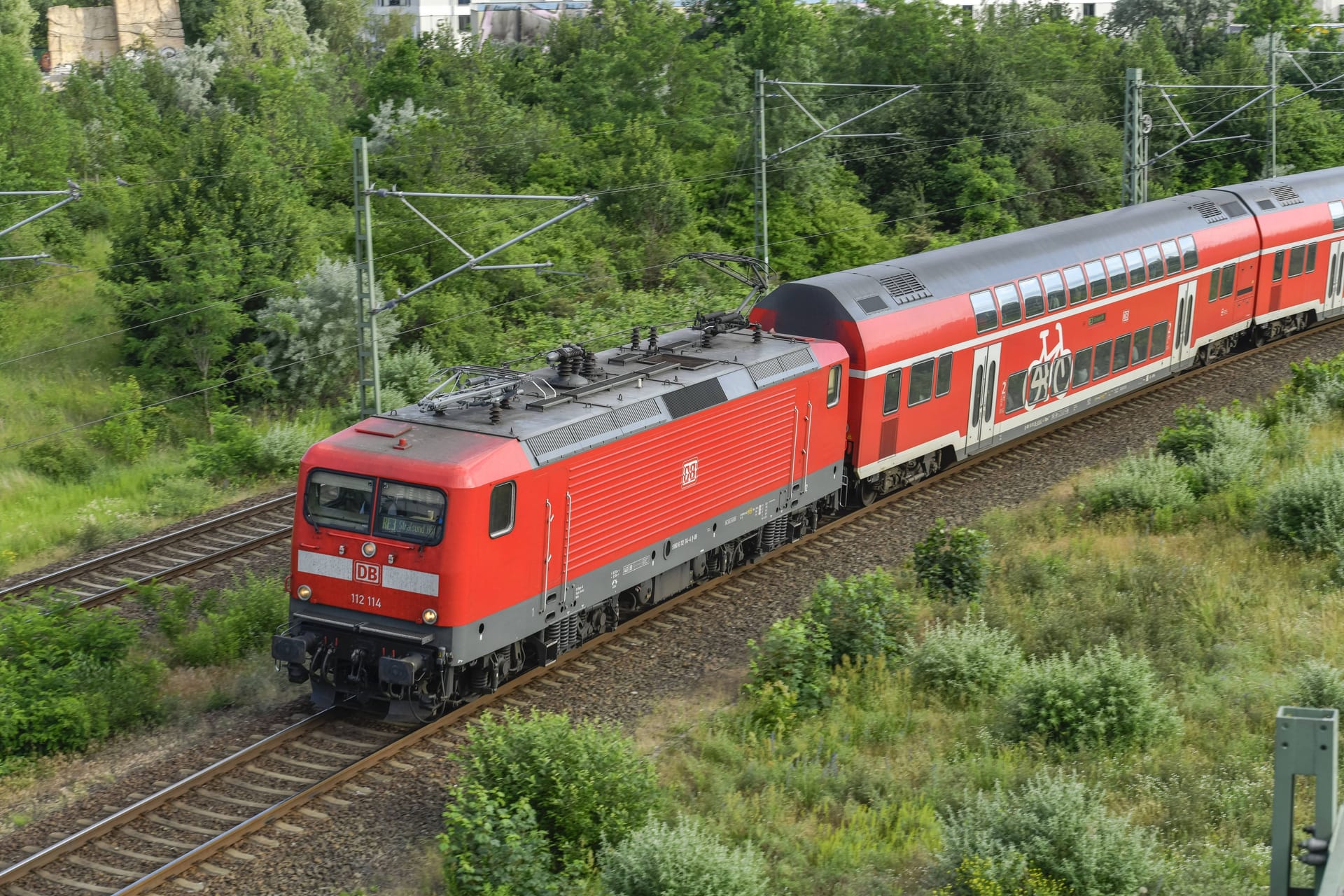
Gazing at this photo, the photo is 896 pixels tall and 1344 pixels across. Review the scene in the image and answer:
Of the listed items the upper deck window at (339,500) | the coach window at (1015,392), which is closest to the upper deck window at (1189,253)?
the coach window at (1015,392)

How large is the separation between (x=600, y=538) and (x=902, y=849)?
19.5 feet

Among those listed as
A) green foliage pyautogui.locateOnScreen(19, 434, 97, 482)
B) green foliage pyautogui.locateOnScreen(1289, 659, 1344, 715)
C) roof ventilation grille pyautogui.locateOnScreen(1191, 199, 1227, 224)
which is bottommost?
green foliage pyautogui.locateOnScreen(19, 434, 97, 482)

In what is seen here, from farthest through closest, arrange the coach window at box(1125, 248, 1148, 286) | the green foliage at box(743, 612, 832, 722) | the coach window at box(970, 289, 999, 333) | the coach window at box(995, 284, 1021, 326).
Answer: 1. the coach window at box(1125, 248, 1148, 286)
2. the coach window at box(995, 284, 1021, 326)
3. the coach window at box(970, 289, 999, 333)
4. the green foliage at box(743, 612, 832, 722)

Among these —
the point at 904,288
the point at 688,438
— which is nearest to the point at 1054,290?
the point at 904,288

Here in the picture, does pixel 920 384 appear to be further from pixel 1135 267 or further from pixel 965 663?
pixel 965 663

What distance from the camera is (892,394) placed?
73.2ft

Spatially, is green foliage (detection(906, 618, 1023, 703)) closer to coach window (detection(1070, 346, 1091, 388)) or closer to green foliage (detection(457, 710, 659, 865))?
green foliage (detection(457, 710, 659, 865))

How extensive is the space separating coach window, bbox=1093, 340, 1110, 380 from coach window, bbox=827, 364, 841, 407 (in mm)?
8452

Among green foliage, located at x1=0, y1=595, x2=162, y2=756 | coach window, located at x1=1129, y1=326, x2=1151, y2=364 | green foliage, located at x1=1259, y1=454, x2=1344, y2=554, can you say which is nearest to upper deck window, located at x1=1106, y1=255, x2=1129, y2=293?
coach window, located at x1=1129, y1=326, x2=1151, y2=364

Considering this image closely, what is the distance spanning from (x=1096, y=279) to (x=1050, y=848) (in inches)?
710

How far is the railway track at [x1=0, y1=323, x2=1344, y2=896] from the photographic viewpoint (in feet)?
40.7

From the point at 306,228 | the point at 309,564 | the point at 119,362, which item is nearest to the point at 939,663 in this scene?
the point at 309,564

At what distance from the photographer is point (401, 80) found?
5050 cm

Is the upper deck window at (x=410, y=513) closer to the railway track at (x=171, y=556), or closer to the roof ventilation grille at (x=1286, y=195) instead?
the railway track at (x=171, y=556)
